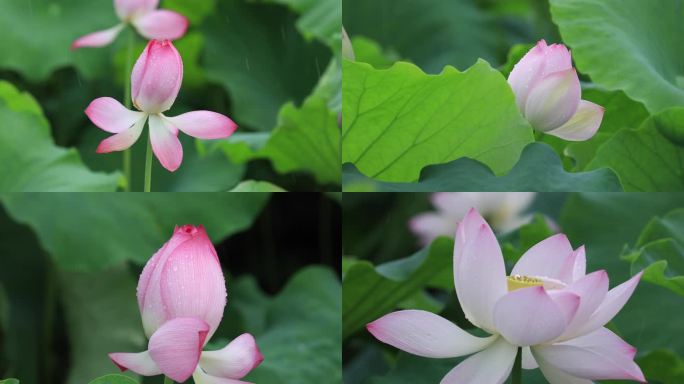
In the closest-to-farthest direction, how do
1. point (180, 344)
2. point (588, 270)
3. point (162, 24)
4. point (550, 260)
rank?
point (180, 344) < point (550, 260) < point (588, 270) < point (162, 24)

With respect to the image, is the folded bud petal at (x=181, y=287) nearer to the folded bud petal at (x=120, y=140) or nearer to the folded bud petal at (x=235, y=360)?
the folded bud petal at (x=235, y=360)

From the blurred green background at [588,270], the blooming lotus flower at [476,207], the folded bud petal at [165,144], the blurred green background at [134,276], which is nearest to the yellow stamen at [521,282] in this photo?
the blurred green background at [588,270]

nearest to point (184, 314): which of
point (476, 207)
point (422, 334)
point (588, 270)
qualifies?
point (422, 334)

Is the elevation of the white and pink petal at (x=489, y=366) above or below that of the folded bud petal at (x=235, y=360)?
below

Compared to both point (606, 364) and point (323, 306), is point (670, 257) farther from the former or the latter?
point (323, 306)

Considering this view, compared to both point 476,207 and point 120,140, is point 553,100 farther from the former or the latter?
point 476,207

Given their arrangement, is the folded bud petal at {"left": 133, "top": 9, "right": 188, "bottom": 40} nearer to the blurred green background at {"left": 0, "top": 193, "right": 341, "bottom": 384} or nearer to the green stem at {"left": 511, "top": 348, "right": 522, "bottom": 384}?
the blurred green background at {"left": 0, "top": 193, "right": 341, "bottom": 384}
